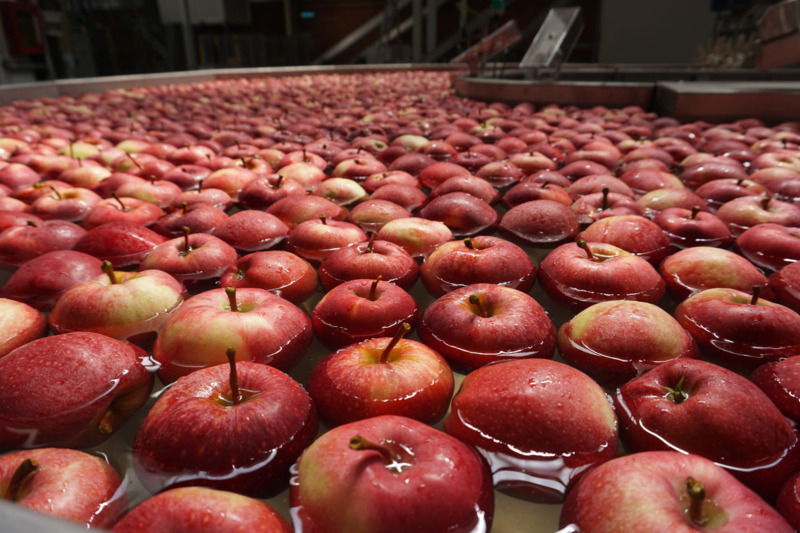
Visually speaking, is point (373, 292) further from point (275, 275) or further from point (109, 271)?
point (109, 271)

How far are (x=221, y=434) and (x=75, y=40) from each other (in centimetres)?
924

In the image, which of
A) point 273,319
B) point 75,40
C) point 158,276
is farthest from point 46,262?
point 75,40

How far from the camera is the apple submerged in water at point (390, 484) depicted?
60 cm

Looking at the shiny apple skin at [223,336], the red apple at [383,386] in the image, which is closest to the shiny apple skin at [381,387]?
the red apple at [383,386]

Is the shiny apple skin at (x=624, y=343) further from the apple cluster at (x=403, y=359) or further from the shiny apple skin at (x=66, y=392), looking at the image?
the shiny apple skin at (x=66, y=392)

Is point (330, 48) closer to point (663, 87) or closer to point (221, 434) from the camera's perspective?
point (663, 87)

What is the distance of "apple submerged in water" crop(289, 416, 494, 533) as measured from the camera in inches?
23.7

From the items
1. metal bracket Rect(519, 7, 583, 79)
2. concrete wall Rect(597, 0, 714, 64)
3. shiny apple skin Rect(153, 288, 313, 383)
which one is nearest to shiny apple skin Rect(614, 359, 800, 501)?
shiny apple skin Rect(153, 288, 313, 383)

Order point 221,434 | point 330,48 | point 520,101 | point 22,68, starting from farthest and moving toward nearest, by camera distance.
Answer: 1. point 330,48
2. point 22,68
3. point 520,101
4. point 221,434

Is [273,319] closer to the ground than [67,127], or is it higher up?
closer to the ground

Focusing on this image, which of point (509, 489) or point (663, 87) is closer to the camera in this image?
point (509, 489)

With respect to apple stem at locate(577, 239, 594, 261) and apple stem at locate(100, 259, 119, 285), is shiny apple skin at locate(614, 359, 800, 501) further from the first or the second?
apple stem at locate(100, 259, 119, 285)

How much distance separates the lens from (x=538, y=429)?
2.49 feet

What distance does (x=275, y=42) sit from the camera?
1142 centimetres
